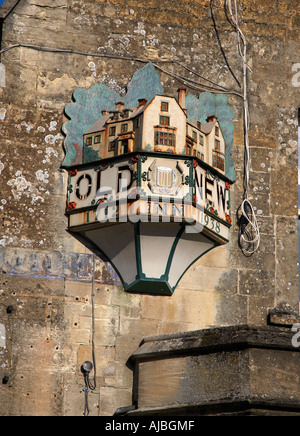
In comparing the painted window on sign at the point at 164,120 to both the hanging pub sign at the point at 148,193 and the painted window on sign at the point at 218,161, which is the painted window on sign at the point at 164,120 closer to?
the hanging pub sign at the point at 148,193

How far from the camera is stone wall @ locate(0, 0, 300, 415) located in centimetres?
1150

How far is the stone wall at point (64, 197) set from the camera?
453 inches

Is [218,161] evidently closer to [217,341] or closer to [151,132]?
[151,132]

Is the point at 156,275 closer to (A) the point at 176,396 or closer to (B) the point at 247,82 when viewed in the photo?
(A) the point at 176,396

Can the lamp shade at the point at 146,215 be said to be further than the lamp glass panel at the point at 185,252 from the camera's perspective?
No

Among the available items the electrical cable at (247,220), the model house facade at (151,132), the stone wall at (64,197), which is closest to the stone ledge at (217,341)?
the stone wall at (64,197)

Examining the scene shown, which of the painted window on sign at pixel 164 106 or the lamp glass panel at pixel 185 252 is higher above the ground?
the painted window on sign at pixel 164 106

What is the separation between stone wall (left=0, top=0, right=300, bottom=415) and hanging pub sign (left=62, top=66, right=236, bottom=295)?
200 millimetres

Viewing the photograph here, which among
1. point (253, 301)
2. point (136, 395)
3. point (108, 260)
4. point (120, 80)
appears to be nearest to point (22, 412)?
point (136, 395)

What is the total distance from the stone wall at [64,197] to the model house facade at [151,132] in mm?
481

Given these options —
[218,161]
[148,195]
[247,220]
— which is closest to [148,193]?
[148,195]

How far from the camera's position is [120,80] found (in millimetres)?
12523

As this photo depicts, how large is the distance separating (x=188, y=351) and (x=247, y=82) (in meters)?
3.40

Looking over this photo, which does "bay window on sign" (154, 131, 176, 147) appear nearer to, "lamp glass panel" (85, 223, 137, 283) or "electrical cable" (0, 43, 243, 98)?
"lamp glass panel" (85, 223, 137, 283)
